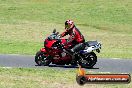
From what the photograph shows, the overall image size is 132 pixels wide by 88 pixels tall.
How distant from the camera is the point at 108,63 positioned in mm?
19172

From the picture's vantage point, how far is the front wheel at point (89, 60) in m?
17.7

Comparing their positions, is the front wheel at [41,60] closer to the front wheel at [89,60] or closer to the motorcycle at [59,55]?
the motorcycle at [59,55]

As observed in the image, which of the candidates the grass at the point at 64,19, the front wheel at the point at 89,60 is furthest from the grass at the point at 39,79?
the grass at the point at 64,19

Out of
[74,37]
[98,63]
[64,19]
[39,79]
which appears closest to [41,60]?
[74,37]

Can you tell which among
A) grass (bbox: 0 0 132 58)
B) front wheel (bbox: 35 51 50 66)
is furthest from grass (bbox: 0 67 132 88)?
grass (bbox: 0 0 132 58)

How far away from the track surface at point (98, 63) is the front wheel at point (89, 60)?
245 mm

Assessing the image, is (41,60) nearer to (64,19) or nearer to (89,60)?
(89,60)

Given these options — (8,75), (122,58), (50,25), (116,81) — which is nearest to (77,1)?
(50,25)

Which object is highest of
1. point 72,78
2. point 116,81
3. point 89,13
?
point 116,81

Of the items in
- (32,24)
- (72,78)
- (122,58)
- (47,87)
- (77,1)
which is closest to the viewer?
(47,87)

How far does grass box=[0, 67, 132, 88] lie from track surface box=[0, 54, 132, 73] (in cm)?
148

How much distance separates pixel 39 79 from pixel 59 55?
4.17 meters

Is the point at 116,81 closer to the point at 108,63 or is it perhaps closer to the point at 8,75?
the point at 8,75

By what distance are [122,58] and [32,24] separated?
18.5 meters
